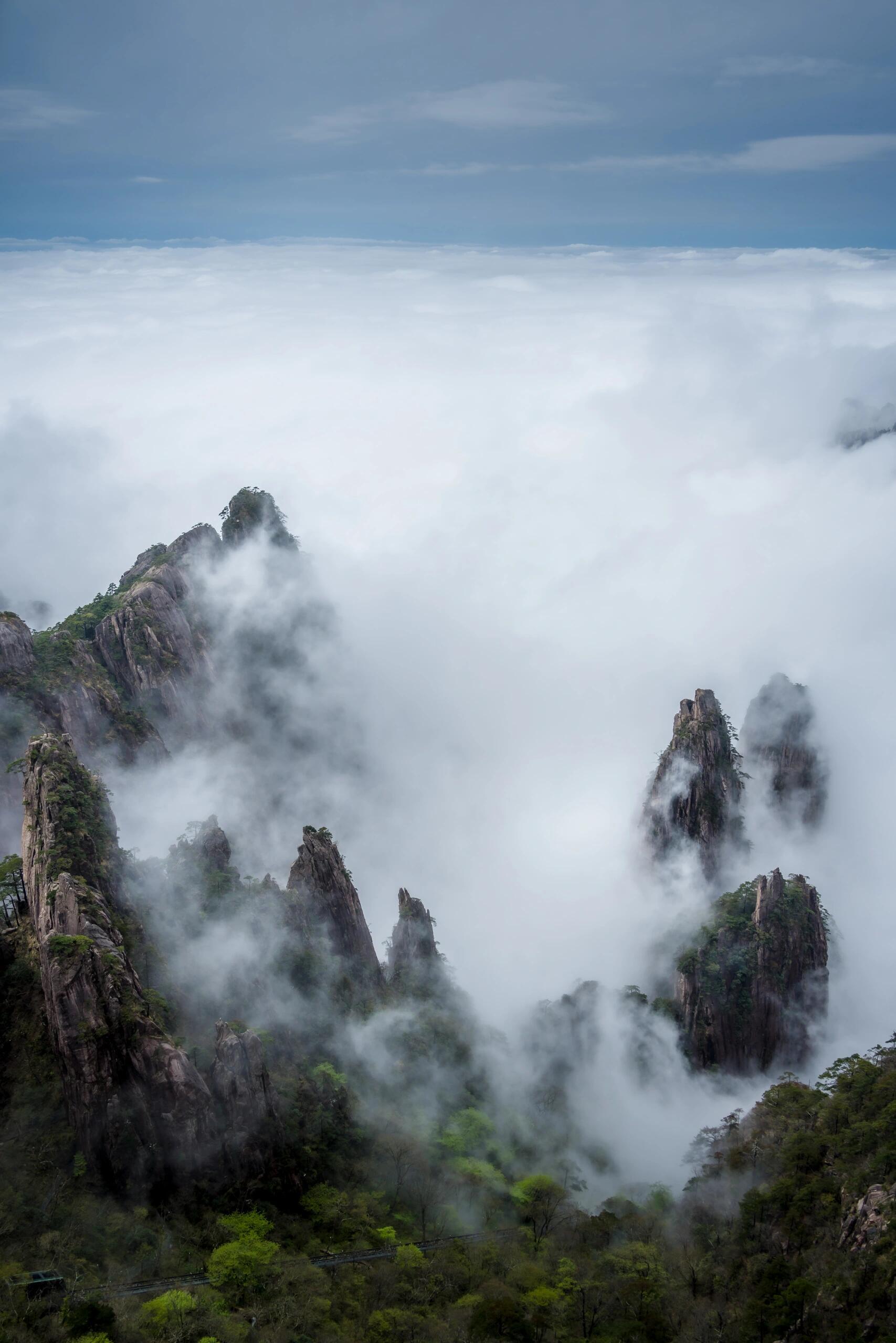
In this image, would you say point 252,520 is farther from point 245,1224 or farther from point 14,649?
point 245,1224

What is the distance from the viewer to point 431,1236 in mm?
58156

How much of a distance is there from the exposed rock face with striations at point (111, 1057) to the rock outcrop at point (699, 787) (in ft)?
233

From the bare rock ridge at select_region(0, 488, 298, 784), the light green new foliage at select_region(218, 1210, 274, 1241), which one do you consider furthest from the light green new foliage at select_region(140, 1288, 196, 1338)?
the bare rock ridge at select_region(0, 488, 298, 784)

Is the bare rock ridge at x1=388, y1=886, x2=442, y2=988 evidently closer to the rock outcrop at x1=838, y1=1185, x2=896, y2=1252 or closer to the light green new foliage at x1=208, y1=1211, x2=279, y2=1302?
the light green new foliage at x1=208, y1=1211, x2=279, y2=1302

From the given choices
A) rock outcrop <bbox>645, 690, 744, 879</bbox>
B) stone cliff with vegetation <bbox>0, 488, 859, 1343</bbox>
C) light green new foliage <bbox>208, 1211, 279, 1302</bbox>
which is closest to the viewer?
stone cliff with vegetation <bbox>0, 488, 859, 1343</bbox>

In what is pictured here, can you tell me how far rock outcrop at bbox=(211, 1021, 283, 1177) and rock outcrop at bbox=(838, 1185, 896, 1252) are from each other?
3221cm

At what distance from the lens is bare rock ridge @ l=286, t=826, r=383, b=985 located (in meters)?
81.0

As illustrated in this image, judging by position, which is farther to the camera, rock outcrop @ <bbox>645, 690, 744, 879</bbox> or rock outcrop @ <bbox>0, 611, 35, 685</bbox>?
rock outcrop @ <bbox>645, 690, 744, 879</bbox>

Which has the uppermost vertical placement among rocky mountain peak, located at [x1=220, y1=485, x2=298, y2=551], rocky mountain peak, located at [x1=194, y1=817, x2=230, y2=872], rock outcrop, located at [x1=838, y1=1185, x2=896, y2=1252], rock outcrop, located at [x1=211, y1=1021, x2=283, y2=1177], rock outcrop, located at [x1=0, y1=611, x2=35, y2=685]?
rocky mountain peak, located at [x1=220, y1=485, x2=298, y2=551]

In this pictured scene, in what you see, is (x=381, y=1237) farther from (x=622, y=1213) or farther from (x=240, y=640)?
(x=240, y=640)

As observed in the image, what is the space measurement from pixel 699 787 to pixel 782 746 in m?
29.9

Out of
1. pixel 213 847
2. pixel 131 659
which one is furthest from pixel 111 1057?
pixel 131 659

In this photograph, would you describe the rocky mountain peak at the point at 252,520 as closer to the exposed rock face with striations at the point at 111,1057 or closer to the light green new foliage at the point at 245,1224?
the exposed rock face with striations at the point at 111,1057

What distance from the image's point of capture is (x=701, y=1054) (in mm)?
91250
